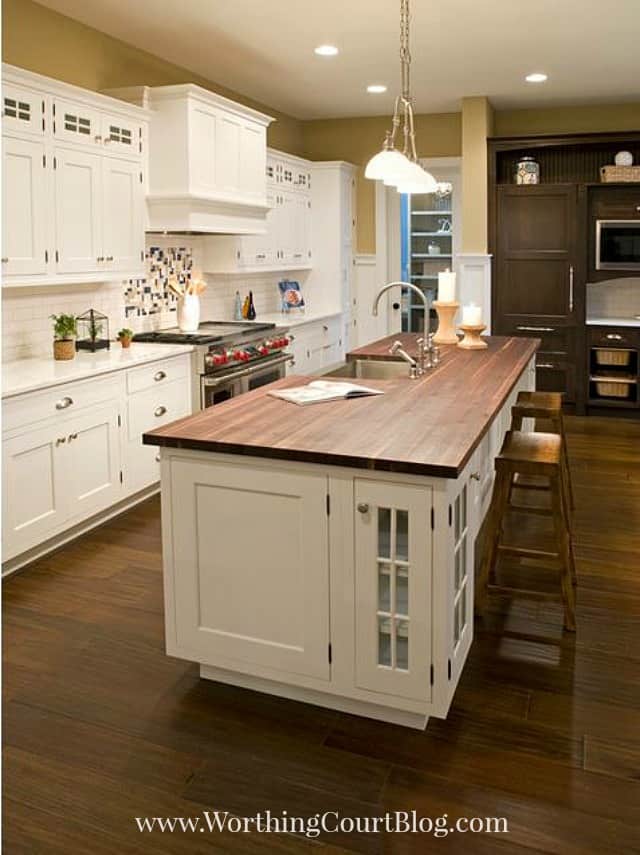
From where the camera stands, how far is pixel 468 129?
730 cm

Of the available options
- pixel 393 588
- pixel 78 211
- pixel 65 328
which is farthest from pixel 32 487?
pixel 393 588

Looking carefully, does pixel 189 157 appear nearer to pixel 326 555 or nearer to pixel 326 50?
pixel 326 50

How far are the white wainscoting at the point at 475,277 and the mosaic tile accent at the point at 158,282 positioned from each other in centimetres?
261

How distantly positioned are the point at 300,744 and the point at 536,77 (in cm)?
573

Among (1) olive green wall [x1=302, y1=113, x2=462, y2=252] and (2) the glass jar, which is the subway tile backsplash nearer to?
(1) olive green wall [x1=302, y1=113, x2=462, y2=252]

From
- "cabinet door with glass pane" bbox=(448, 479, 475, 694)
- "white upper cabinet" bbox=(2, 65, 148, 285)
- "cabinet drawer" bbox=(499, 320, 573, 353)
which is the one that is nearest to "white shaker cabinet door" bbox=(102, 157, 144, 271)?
"white upper cabinet" bbox=(2, 65, 148, 285)

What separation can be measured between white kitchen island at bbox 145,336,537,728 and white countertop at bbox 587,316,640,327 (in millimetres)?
4966

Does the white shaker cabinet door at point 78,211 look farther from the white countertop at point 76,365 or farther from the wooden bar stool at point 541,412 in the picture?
the wooden bar stool at point 541,412

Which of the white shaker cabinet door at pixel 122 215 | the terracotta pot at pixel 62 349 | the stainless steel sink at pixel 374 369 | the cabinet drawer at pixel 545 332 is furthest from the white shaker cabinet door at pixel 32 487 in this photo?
the cabinet drawer at pixel 545 332

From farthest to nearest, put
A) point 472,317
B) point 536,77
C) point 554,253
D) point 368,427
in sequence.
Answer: point 554,253 → point 536,77 → point 472,317 → point 368,427

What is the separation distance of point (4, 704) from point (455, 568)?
157cm

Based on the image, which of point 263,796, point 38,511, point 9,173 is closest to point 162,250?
point 9,173

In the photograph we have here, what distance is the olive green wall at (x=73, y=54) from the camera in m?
4.45

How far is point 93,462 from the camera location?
14.2 feet
